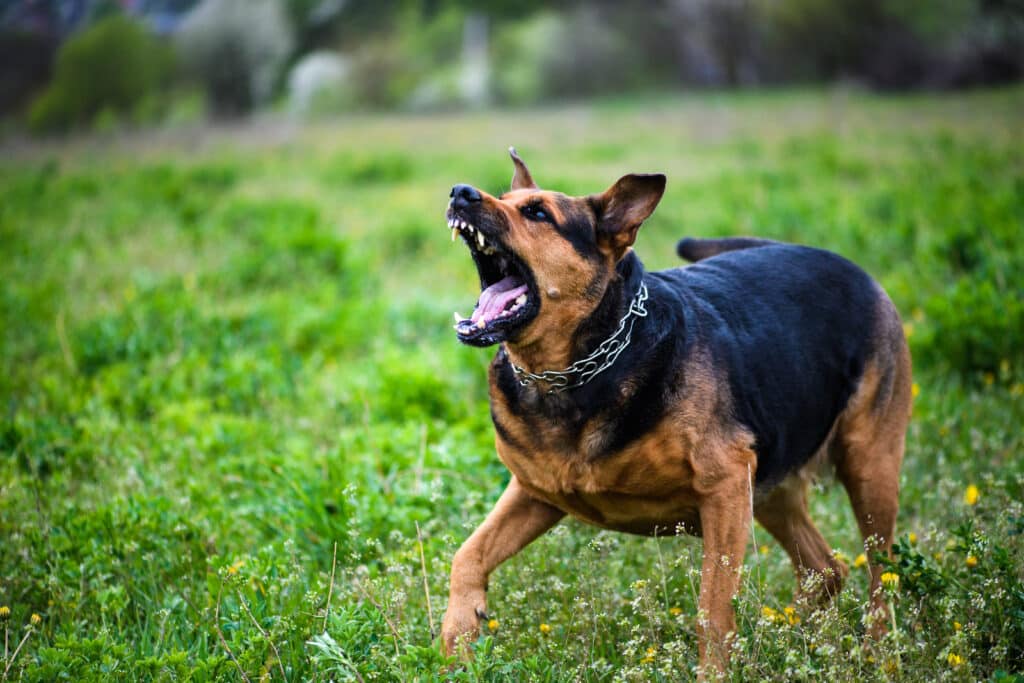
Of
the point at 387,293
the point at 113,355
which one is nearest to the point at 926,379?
the point at 387,293

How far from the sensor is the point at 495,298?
399cm

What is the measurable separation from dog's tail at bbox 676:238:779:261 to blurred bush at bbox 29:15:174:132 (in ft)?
56.3

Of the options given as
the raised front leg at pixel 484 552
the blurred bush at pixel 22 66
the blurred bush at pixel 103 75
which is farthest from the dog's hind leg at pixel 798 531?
the blurred bush at pixel 103 75

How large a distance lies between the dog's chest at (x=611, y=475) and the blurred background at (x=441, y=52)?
1712 centimetres

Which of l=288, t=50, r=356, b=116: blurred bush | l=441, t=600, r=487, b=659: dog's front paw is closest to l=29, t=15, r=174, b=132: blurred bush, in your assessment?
l=288, t=50, r=356, b=116: blurred bush

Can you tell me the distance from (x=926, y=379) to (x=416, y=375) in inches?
143

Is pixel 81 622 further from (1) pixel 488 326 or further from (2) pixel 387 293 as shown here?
(2) pixel 387 293

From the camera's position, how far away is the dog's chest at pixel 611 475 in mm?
3805

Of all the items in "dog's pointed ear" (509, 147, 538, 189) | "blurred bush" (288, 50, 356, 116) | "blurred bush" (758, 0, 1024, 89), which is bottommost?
"blurred bush" (758, 0, 1024, 89)

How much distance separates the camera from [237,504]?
5.45 m

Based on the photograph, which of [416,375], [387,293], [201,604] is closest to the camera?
[201,604]

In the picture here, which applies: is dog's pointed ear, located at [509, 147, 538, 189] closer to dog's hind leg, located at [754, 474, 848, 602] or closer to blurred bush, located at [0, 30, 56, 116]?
dog's hind leg, located at [754, 474, 848, 602]

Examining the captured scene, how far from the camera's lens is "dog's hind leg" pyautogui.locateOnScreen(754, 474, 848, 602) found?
15.8 ft

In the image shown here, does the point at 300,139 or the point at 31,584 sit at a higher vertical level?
the point at 31,584
